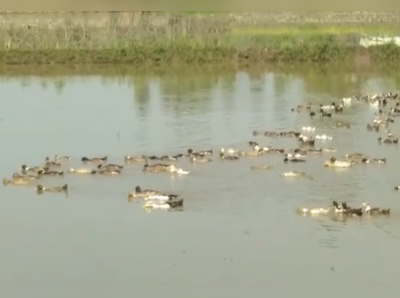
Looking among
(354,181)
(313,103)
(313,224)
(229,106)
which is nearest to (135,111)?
(229,106)

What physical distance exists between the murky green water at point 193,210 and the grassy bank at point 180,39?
9.47m

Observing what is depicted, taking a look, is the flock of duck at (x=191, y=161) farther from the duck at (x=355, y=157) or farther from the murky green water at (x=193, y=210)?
the murky green water at (x=193, y=210)

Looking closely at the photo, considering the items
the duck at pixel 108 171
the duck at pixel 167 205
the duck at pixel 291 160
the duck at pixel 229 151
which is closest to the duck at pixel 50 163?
the duck at pixel 108 171

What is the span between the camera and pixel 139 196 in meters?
13.3

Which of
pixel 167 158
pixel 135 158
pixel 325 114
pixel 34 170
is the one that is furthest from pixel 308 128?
pixel 34 170

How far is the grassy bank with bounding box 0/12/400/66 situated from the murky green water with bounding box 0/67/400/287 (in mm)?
9471

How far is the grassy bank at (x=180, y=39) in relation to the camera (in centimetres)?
3175

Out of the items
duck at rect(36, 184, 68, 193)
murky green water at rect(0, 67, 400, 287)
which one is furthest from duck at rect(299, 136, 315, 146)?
duck at rect(36, 184, 68, 193)

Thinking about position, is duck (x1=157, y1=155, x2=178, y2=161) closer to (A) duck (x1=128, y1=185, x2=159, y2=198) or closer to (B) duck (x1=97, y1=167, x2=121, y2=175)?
(B) duck (x1=97, y1=167, x2=121, y2=175)

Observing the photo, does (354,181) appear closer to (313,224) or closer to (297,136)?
(313,224)

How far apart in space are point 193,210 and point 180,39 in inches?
807

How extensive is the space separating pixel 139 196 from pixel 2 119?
8561 mm

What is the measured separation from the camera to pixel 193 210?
12.7 metres

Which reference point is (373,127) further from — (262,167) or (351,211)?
(351,211)
